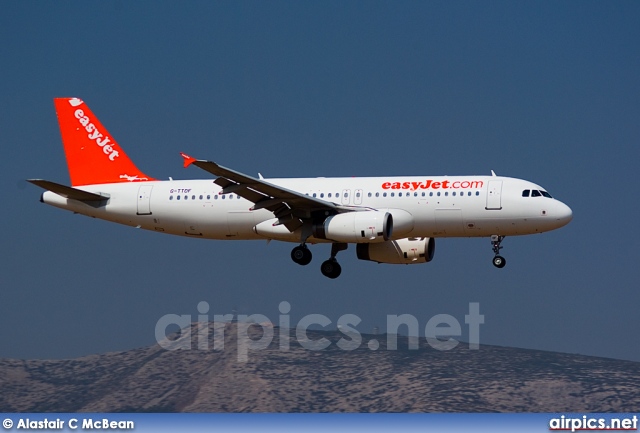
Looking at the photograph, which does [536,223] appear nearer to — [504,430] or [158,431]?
[504,430]

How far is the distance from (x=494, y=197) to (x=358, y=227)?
21.9ft

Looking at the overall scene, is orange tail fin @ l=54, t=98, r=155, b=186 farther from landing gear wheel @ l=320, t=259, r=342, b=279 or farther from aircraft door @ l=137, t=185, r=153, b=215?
landing gear wheel @ l=320, t=259, r=342, b=279

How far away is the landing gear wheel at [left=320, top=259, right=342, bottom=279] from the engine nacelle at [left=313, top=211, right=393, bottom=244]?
3.67 meters

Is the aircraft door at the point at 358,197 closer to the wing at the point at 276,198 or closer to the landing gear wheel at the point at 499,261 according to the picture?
the wing at the point at 276,198

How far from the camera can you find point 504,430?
43.1m

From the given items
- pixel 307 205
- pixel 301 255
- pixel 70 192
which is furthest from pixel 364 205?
pixel 70 192

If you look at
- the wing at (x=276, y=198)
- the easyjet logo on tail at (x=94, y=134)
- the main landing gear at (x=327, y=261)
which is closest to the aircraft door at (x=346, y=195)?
the wing at (x=276, y=198)

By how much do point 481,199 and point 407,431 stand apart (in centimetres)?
1619

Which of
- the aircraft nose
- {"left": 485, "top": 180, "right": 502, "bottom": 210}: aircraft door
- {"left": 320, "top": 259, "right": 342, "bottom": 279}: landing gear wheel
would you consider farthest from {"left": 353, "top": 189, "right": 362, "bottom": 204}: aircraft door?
the aircraft nose

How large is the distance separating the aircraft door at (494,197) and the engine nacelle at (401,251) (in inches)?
256

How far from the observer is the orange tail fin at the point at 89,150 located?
213 ft

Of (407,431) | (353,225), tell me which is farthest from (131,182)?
(407,431)

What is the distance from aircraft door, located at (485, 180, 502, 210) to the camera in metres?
57.0

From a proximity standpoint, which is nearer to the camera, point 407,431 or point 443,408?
point 407,431
